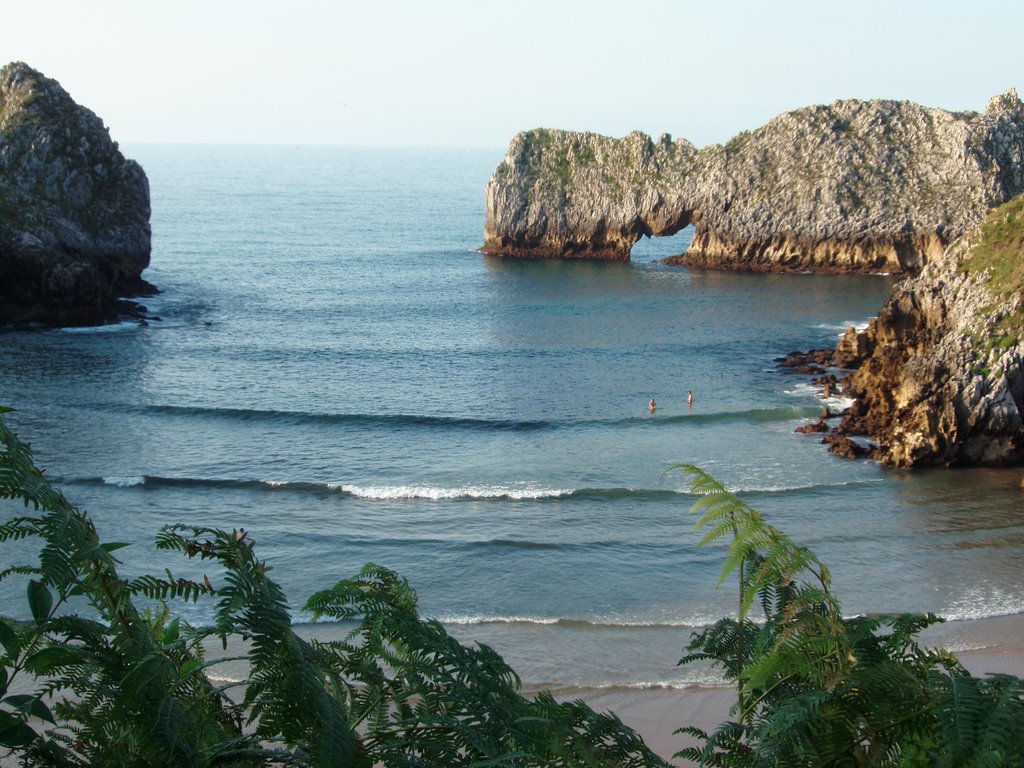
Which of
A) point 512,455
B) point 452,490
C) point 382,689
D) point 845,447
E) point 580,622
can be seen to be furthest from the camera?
point 512,455

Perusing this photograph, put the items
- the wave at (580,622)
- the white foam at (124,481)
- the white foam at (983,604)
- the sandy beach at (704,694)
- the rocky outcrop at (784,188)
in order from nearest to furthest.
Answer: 1. the sandy beach at (704,694)
2. the wave at (580,622)
3. the white foam at (983,604)
4. the white foam at (124,481)
5. the rocky outcrop at (784,188)

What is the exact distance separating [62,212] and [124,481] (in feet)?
Result: 123

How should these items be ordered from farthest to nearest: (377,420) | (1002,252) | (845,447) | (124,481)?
(377,420) < (1002,252) < (845,447) < (124,481)

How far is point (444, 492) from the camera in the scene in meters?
32.6

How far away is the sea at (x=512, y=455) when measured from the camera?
24.2 meters

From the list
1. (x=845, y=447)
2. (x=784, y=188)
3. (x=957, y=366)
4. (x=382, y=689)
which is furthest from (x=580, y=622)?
(x=784, y=188)

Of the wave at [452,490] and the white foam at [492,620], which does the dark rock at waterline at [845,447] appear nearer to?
the wave at [452,490]

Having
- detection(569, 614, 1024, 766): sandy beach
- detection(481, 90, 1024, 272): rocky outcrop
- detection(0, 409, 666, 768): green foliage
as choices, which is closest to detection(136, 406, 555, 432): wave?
detection(569, 614, 1024, 766): sandy beach

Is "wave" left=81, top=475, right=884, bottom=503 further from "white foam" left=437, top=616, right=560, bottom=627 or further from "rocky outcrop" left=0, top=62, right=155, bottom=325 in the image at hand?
"rocky outcrop" left=0, top=62, right=155, bottom=325

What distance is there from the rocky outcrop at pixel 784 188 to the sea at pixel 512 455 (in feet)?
24.0

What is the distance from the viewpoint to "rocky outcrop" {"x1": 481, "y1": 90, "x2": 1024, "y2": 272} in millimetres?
79688

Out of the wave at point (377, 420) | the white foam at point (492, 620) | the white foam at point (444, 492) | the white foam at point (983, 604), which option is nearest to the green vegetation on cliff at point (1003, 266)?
the white foam at point (983, 604)

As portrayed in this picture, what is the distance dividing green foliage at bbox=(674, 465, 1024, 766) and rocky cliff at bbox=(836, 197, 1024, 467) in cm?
2948

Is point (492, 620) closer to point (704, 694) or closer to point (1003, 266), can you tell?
point (704, 694)
